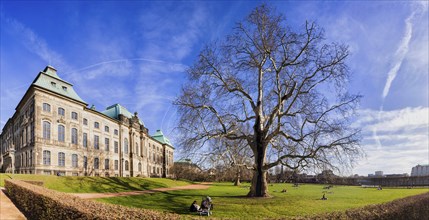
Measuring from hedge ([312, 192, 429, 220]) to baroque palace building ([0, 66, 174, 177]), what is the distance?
5139 centimetres

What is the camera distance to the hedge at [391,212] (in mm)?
8359

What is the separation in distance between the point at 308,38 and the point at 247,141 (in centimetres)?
1210

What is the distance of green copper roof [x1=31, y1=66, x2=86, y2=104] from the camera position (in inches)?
2010

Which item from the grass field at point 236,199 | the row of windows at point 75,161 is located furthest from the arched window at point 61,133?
the grass field at point 236,199

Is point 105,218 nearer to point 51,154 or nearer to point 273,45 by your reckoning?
point 273,45

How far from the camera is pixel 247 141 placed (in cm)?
2980

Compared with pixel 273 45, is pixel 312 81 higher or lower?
lower

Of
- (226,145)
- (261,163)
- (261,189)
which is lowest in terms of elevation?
(261,189)

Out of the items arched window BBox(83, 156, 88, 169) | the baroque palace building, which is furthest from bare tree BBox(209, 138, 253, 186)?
arched window BBox(83, 156, 88, 169)

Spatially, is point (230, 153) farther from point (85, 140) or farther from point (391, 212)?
point (85, 140)

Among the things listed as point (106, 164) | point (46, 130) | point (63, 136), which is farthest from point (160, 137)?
point (46, 130)

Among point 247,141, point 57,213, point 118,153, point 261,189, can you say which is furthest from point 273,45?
point 118,153

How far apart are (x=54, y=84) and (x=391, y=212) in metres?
59.0

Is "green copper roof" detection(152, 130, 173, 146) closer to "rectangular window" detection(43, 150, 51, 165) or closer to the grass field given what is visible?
"rectangular window" detection(43, 150, 51, 165)
